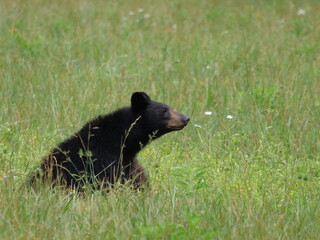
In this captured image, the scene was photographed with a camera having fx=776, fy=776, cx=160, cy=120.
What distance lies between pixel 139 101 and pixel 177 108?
60.5 inches

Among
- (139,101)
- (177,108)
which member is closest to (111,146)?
(139,101)

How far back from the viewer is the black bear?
6293 mm

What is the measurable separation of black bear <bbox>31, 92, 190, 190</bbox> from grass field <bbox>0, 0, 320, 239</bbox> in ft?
0.70

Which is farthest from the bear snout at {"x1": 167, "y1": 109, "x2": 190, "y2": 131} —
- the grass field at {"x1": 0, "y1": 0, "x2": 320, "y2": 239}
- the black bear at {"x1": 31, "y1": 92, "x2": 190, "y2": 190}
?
the grass field at {"x1": 0, "y1": 0, "x2": 320, "y2": 239}

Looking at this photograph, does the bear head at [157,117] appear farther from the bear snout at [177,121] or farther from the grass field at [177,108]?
the grass field at [177,108]

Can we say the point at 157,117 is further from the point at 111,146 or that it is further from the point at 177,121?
the point at 111,146

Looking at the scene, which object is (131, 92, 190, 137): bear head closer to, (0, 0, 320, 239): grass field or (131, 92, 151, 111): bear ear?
(131, 92, 151, 111): bear ear

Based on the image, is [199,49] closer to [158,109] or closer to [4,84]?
[4,84]

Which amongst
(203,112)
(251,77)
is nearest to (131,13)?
(251,77)

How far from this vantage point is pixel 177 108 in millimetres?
8586

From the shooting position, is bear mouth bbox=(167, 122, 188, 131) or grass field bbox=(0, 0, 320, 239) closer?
grass field bbox=(0, 0, 320, 239)

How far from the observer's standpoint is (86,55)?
10656mm

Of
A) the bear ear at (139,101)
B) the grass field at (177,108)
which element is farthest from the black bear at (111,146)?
the grass field at (177,108)

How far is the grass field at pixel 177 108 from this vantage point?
512 cm
